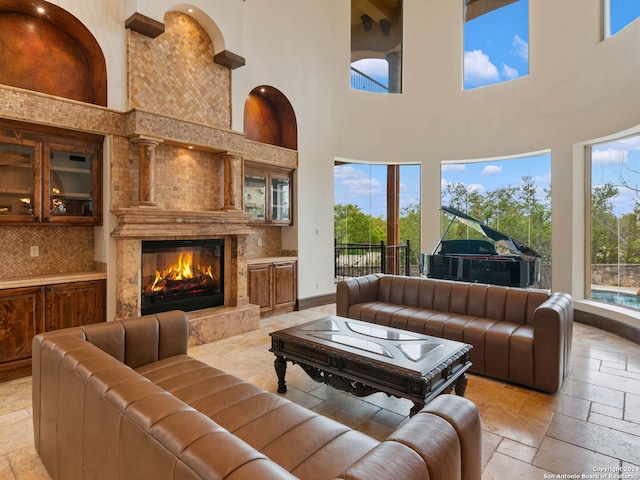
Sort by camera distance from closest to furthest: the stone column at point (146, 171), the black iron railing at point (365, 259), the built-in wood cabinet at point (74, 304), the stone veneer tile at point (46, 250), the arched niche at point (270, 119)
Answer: the built-in wood cabinet at point (74, 304)
the stone veneer tile at point (46, 250)
the stone column at point (146, 171)
the arched niche at point (270, 119)
the black iron railing at point (365, 259)

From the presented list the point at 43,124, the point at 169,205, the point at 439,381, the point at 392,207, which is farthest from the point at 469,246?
the point at 43,124

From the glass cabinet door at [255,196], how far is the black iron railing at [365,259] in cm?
271

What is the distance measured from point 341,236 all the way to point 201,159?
3976 mm

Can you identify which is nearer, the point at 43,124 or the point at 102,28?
the point at 43,124

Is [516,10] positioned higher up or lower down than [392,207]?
higher up

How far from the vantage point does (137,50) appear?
13.9ft

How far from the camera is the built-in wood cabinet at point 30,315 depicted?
345 cm

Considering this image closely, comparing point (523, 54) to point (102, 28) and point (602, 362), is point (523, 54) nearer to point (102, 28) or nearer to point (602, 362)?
point (602, 362)

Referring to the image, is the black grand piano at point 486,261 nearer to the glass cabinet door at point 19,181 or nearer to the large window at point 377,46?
the large window at point 377,46

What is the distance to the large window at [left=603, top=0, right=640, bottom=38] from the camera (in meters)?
4.75

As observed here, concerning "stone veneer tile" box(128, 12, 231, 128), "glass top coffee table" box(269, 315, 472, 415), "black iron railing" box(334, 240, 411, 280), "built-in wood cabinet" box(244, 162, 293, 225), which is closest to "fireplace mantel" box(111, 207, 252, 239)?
"built-in wood cabinet" box(244, 162, 293, 225)

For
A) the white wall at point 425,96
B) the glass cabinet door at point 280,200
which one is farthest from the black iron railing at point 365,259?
the glass cabinet door at point 280,200

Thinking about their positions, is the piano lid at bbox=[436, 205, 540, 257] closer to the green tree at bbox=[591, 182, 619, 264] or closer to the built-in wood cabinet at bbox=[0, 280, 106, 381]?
the green tree at bbox=[591, 182, 619, 264]

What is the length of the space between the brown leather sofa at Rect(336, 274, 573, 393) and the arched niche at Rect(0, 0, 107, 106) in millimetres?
3829
